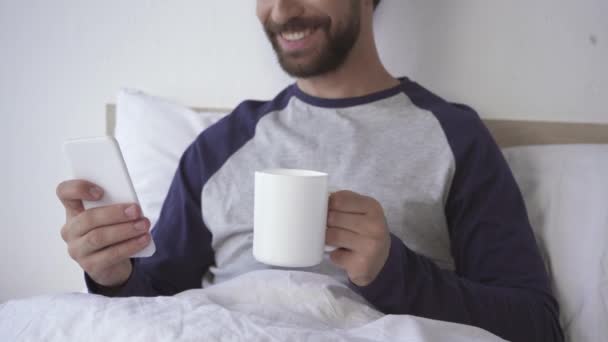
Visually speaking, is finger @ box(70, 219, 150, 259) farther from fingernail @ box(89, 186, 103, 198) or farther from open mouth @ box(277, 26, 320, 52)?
open mouth @ box(277, 26, 320, 52)

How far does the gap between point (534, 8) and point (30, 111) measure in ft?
4.10

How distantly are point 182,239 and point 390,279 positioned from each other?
44 cm

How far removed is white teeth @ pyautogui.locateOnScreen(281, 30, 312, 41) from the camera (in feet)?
2.97

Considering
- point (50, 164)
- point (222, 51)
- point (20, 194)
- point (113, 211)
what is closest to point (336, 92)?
point (222, 51)

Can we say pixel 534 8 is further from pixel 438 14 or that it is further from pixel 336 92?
pixel 336 92

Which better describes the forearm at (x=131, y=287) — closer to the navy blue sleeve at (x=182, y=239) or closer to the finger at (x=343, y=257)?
the navy blue sleeve at (x=182, y=239)

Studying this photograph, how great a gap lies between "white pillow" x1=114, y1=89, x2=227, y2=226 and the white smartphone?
1.43ft

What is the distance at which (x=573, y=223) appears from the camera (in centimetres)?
80

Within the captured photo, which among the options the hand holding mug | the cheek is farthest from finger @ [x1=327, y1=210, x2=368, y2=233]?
the cheek

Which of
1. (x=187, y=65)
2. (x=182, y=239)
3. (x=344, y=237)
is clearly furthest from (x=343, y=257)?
(x=187, y=65)

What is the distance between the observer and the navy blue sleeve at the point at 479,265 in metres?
0.65

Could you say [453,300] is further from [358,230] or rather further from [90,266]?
[90,266]

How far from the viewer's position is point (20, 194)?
4.32 feet

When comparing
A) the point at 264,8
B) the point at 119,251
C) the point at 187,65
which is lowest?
the point at 119,251
